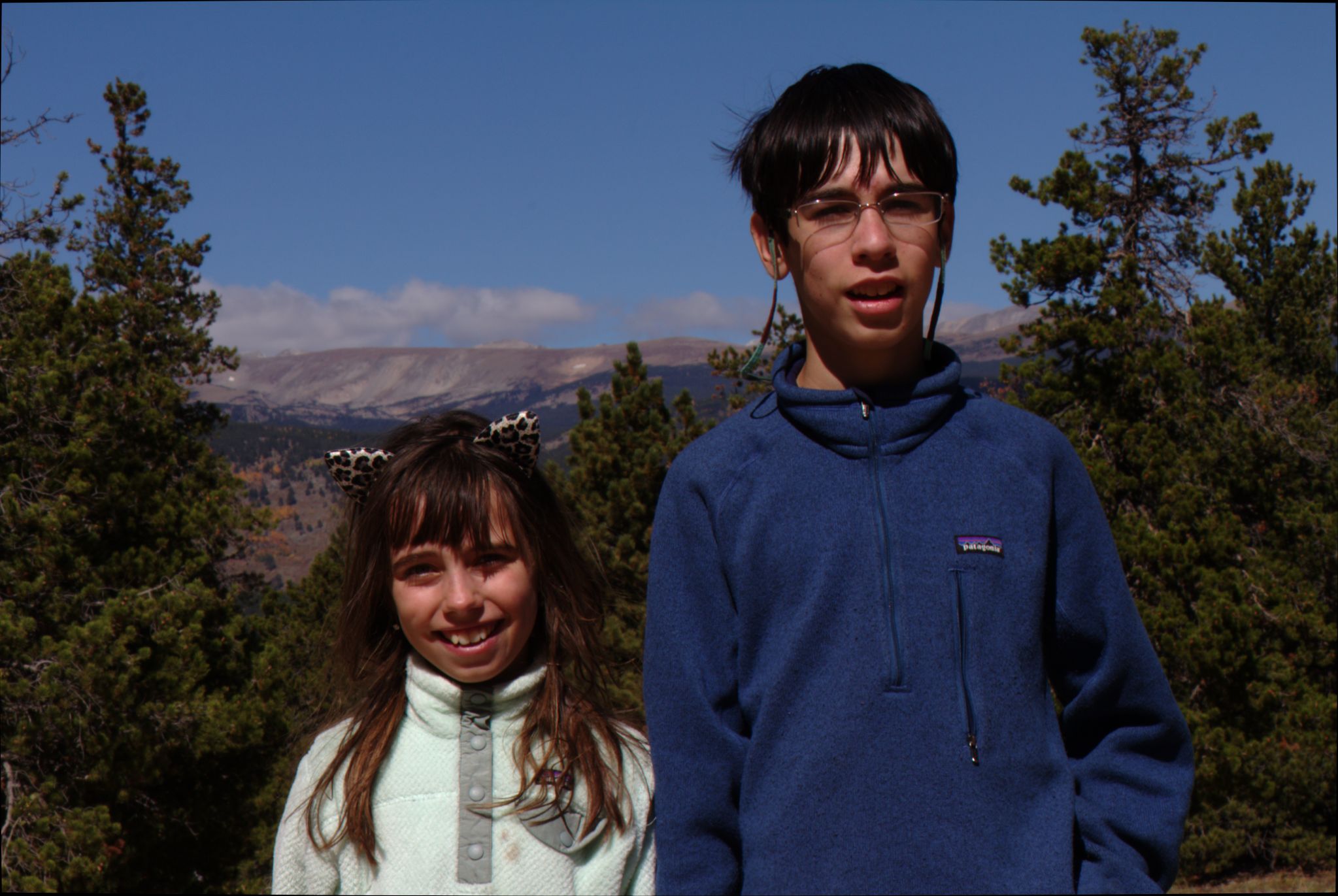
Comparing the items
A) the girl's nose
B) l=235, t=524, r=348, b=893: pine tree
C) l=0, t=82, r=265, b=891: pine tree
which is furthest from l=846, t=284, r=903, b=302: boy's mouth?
l=235, t=524, r=348, b=893: pine tree

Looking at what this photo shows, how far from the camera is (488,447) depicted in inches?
90.5

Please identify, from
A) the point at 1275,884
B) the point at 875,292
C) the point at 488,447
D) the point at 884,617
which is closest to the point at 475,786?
the point at 488,447

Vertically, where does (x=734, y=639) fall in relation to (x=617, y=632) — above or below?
above

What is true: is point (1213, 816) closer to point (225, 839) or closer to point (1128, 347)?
point (1128, 347)

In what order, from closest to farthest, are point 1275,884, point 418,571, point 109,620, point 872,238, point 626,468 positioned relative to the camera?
point 872,238, point 418,571, point 109,620, point 626,468, point 1275,884

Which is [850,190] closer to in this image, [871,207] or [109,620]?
[871,207]

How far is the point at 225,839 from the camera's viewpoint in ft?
53.1

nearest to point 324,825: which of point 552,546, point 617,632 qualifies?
point 552,546

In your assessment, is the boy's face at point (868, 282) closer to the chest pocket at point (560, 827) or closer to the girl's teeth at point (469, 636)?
the girl's teeth at point (469, 636)

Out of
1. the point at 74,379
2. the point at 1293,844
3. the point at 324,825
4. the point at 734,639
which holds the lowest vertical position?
the point at 1293,844

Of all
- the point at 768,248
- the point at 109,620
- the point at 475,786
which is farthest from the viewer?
the point at 109,620

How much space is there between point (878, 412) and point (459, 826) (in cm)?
105

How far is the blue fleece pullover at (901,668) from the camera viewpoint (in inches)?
61.3

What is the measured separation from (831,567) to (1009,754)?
349mm
